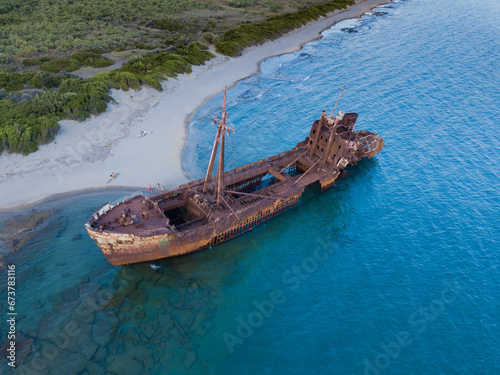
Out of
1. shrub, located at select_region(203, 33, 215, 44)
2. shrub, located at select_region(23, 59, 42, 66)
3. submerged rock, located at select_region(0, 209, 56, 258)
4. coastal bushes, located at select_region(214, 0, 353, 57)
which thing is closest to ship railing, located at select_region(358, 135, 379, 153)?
submerged rock, located at select_region(0, 209, 56, 258)

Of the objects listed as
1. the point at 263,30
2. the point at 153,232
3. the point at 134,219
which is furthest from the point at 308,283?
the point at 263,30

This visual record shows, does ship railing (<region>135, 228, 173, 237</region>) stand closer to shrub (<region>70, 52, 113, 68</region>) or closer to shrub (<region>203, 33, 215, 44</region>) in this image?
shrub (<region>70, 52, 113, 68</region>)

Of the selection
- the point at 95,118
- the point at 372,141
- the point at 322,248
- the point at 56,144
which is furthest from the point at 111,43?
the point at 322,248

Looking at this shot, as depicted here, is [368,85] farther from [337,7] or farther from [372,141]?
[337,7]

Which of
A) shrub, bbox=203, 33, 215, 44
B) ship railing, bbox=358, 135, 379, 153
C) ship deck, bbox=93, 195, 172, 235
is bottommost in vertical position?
ship deck, bbox=93, 195, 172, 235

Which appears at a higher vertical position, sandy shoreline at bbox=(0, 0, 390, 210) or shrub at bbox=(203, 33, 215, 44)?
shrub at bbox=(203, 33, 215, 44)

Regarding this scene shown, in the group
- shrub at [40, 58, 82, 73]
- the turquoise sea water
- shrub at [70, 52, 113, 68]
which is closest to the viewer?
the turquoise sea water

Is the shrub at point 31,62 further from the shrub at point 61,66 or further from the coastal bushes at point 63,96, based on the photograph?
the coastal bushes at point 63,96
